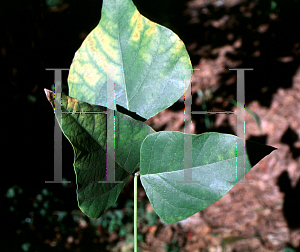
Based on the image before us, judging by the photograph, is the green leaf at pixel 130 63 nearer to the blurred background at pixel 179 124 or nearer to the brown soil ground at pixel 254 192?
the blurred background at pixel 179 124

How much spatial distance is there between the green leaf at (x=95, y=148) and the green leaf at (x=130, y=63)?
5 centimetres

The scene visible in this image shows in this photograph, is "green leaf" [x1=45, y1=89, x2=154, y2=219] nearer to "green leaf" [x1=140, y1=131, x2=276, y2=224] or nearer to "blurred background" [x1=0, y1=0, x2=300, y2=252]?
"green leaf" [x1=140, y1=131, x2=276, y2=224]

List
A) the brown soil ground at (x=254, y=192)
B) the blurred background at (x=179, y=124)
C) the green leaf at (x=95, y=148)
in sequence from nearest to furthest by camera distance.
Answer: the green leaf at (x=95, y=148), the blurred background at (x=179, y=124), the brown soil ground at (x=254, y=192)

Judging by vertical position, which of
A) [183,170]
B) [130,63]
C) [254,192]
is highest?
[130,63]

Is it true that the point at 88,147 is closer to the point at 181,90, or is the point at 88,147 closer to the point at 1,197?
the point at 181,90

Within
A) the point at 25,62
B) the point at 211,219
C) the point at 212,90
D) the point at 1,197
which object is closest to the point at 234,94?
the point at 212,90

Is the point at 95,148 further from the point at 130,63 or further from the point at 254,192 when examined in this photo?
the point at 254,192

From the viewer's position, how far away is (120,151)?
35 centimetres

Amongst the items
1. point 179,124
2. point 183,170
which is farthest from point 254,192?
point 183,170

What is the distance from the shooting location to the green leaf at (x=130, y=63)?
14.7 inches

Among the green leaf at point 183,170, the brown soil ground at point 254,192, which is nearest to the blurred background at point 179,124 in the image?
the brown soil ground at point 254,192

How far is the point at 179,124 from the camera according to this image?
3.01 m

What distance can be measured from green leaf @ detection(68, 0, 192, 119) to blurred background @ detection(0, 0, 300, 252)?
1.82 meters

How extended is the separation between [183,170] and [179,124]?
2664 millimetres
